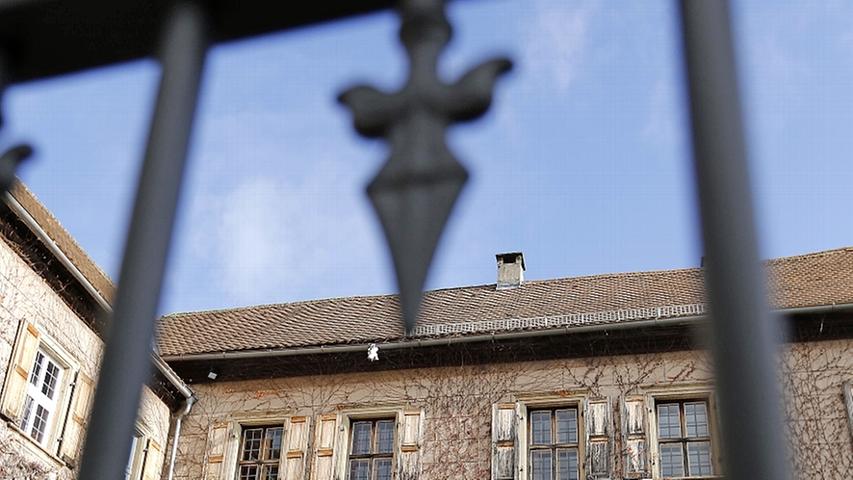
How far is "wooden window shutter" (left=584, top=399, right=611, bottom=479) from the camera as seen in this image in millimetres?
14320

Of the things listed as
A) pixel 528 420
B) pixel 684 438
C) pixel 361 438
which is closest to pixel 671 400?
pixel 684 438

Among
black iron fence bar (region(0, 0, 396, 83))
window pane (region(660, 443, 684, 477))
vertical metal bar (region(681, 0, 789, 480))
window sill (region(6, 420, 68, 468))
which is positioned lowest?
vertical metal bar (region(681, 0, 789, 480))

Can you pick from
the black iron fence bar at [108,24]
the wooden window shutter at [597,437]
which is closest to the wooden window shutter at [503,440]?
the wooden window shutter at [597,437]

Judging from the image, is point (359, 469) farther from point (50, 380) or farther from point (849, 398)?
point (849, 398)

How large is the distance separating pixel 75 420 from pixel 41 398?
68 centimetres

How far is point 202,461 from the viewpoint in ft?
52.5

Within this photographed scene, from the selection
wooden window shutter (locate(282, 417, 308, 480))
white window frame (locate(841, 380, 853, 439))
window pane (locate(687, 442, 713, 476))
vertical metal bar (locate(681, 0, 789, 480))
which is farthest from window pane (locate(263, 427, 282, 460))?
vertical metal bar (locate(681, 0, 789, 480))

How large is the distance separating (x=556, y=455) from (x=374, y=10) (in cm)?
1366

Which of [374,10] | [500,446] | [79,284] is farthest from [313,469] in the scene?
[374,10]

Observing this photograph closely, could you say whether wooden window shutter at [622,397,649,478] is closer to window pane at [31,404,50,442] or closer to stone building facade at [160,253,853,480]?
stone building facade at [160,253,853,480]

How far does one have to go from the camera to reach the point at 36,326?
13.3 m

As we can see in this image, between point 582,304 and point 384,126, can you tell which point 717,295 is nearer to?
point 384,126

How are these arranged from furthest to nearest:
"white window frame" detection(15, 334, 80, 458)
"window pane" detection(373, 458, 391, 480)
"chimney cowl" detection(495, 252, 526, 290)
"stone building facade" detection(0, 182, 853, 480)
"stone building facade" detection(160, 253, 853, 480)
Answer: "chimney cowl" detection(495, 252, 526, 290)
"window pane" detection(373, 458, 391, 480)
"stone building facade" detection(160, 253, 853, 480)
"stone building facade" detection(0, 182, 853, 480)
"white window frame" detection(15, 334, 80, 458)

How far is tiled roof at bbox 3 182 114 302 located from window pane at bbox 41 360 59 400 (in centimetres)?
111
